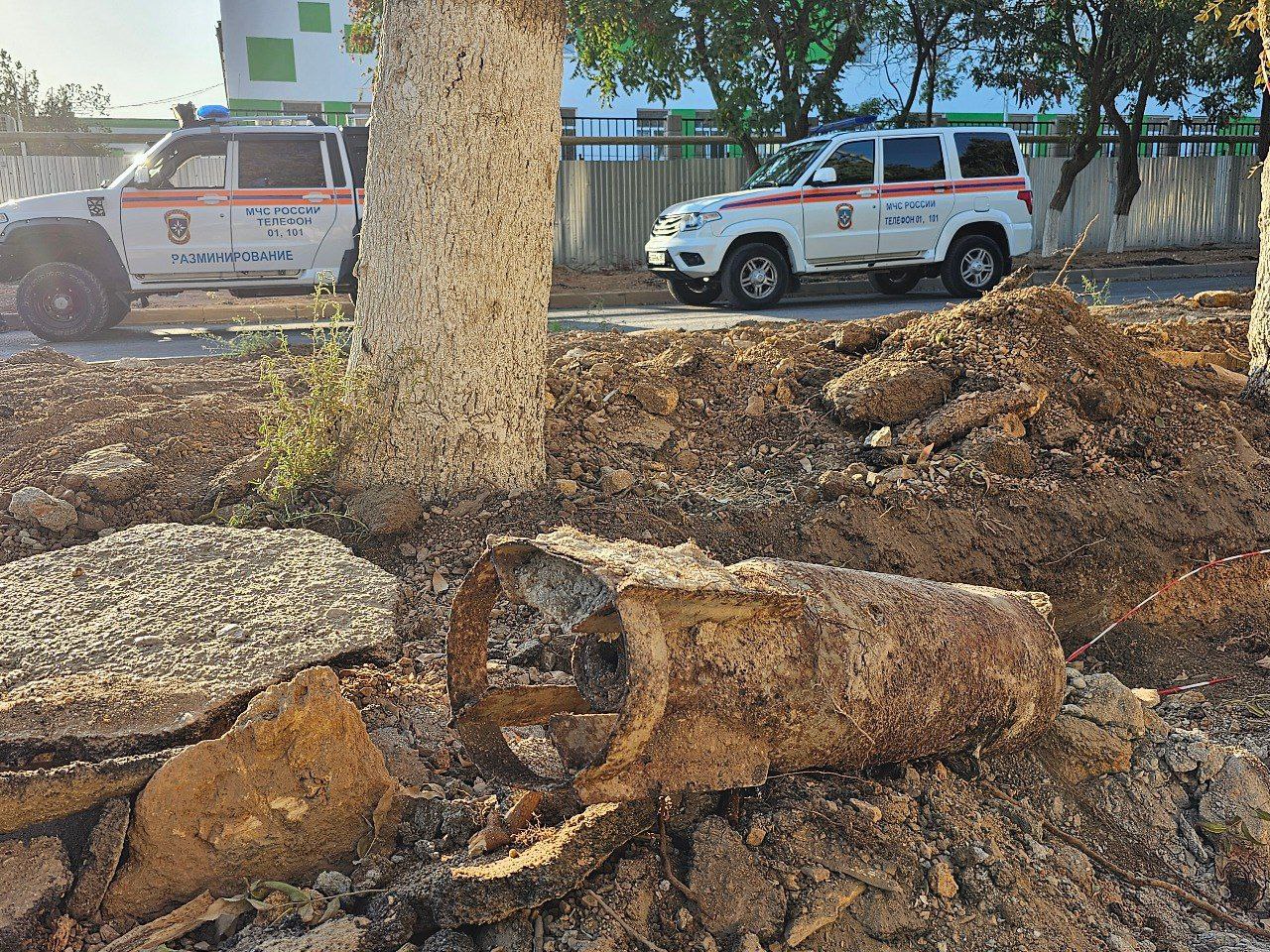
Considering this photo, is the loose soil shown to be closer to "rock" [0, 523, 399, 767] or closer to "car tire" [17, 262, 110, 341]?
"rock" [0, 523, 399, 767]

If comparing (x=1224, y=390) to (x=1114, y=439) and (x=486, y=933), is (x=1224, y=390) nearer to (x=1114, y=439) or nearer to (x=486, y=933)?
(x=1114, y=439)

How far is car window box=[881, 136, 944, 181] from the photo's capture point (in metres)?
13.0

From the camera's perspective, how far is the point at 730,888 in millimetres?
2246

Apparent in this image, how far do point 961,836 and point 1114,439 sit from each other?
3164 millimetres

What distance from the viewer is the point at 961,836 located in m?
2.46

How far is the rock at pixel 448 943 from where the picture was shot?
2145mm

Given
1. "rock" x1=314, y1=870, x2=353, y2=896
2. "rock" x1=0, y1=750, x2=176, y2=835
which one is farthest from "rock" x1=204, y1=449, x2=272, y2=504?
"rock" x1=314, y1=870, x2=353, y2=896

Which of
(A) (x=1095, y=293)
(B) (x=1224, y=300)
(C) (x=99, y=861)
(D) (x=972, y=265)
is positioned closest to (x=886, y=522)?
(C) (x=99, y=861)

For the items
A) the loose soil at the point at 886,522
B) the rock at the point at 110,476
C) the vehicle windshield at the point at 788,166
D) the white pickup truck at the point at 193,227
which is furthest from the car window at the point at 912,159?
the rock at the point at 110,476

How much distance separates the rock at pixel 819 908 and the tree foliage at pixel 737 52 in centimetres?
1442

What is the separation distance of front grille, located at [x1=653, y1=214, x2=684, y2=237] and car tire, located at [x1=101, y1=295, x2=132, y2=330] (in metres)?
6.17

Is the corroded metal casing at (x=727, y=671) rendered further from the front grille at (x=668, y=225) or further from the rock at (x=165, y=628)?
the front grille at (x=668, y=225)

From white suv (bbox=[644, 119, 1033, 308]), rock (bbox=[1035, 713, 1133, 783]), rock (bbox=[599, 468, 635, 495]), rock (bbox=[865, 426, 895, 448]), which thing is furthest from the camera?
white suv (bbox=[644, 119, 1033, 308])

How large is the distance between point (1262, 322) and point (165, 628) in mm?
5486
